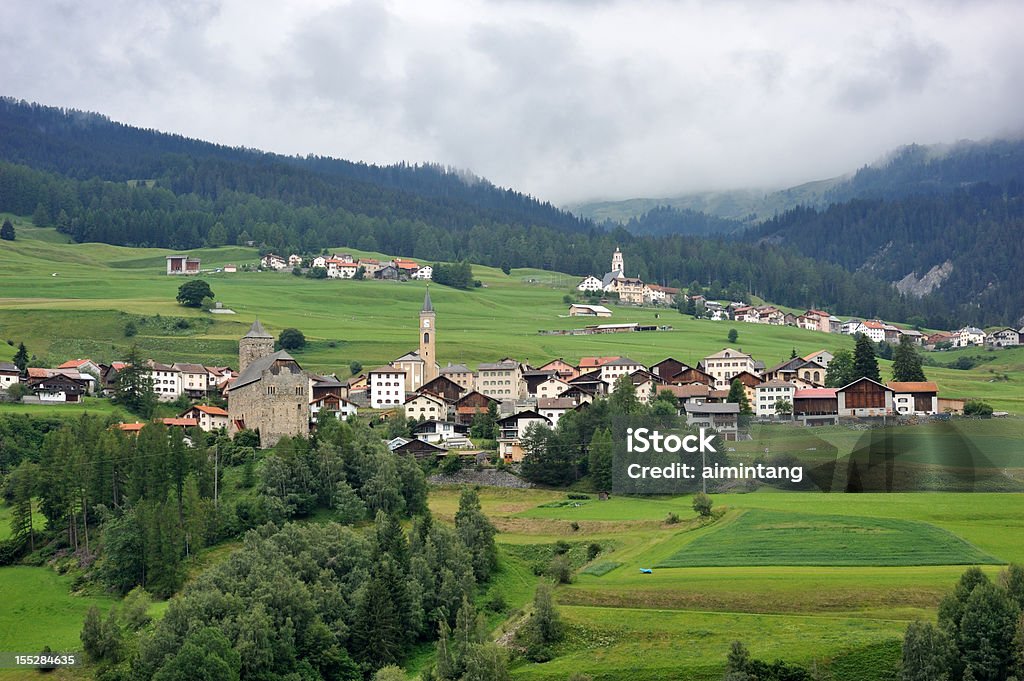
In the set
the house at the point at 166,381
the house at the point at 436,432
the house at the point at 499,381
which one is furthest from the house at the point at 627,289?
the house at the point at 436,432

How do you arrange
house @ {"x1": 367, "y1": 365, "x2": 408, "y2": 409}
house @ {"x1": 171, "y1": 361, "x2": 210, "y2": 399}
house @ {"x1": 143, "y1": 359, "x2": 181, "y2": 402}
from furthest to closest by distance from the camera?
house @ {"x1": 171, "y1": 361, "x2": 210, "y2": 399} → house @ {"x1": 143, "y1": 359, "x2": 181, "y2": 402} → house @ {"x1": 367, "y1": 365, "x2": 408, "y2": 409}

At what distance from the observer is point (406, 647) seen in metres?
49.2

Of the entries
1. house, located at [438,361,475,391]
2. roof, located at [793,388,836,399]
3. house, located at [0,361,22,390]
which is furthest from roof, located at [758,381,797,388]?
house, located at [0,361,22,390]

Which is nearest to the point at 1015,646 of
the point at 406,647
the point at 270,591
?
the point at 406,647

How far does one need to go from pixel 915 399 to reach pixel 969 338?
8365cm

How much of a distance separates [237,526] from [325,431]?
31.4 feet

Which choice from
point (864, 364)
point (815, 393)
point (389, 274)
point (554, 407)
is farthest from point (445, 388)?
point (389, 274)

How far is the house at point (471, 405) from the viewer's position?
85.0 meters

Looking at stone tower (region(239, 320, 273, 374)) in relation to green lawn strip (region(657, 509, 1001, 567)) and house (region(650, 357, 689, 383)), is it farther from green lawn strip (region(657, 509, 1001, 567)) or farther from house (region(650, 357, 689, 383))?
green lawn strip (region(657, 509, 1001, 567))

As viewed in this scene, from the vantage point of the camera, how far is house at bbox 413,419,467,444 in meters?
79.2

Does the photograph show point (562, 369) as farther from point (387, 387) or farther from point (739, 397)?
point (739, 397)

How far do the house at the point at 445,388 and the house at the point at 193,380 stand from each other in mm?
15704

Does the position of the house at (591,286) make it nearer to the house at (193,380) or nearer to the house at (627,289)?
the house at (627,289)

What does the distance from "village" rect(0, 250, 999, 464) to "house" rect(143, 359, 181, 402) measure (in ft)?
0.27
